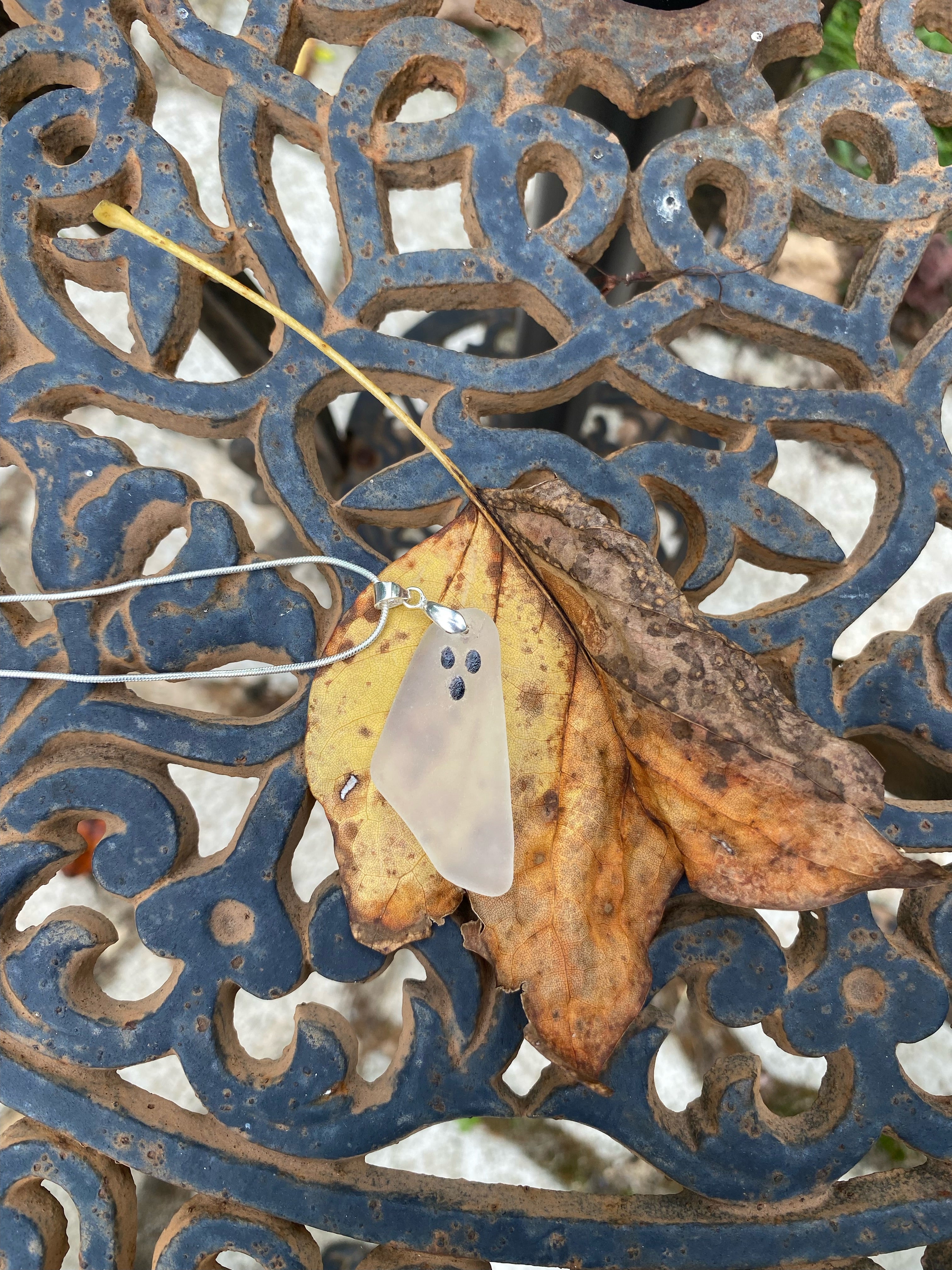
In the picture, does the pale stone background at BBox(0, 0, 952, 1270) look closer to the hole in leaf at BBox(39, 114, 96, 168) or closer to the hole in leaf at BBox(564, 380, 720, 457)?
the hole in leaf at BBox(564, 380, 720, 457)

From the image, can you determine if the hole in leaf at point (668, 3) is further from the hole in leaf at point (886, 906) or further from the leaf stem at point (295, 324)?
the hole in leaf at point (886, 906)

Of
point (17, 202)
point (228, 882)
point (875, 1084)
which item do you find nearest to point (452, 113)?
point (17, 202)

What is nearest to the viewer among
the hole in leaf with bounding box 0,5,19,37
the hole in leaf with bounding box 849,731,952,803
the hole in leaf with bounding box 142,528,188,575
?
the hole in leaf with bounding box 849,731,952,803

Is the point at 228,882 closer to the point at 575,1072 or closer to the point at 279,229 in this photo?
the point at 575,1072

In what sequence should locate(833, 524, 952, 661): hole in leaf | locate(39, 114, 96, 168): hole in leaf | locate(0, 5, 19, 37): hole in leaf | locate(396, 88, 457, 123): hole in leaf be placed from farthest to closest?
1. locate(396, 88, 457, 123): hole in leaf
2. locate(833, 524, 952, 661): hole in leaf
3. locate(0, 5, 19, 37): hole in leaf
4. locate(39, 114, 96, 168): hole in leaf

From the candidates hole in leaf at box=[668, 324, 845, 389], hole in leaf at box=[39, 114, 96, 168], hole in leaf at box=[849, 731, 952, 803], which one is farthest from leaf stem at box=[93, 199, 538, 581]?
hole in leaf at box=[668, 324, 845, 389]

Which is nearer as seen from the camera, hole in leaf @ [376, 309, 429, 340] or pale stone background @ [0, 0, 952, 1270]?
pale stone background @ [0, 0, 952, 1270]

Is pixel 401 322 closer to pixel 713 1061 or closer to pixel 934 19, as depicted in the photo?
pixel 934 19

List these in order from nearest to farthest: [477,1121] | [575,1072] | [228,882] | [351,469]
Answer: [575,1072], [228,882], [477,1121], [351,469]
